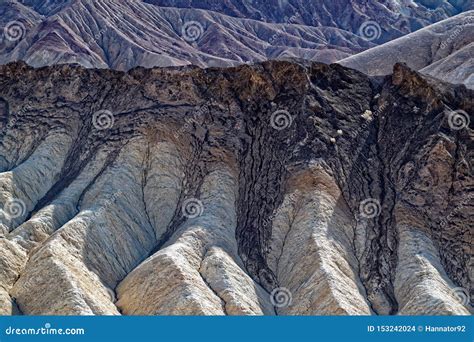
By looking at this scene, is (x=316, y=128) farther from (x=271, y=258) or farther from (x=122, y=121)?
(x=122, y=121)

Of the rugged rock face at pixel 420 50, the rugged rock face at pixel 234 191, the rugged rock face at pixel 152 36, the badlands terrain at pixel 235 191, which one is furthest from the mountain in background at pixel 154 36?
the badlands terrain at pixel 235 191

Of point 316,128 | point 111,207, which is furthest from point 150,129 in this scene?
point 316,128

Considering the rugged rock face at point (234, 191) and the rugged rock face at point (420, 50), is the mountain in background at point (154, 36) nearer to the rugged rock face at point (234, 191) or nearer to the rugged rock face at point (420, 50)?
the rugged rock face at point (420, 50)

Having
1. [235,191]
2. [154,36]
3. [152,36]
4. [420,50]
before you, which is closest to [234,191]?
Result: [235,191]

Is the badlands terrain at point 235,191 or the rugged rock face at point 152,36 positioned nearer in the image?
the badlands terrain at point 235,191

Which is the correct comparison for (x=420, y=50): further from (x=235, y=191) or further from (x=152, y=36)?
(x=152, y=36)

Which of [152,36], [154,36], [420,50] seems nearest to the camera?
[420,50]

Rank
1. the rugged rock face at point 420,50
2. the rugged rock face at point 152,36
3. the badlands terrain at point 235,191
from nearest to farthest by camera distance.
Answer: the badlands terrain at point 235,191 → the rugged rock face at point 420,50 → the rugged rock face at point 152,36

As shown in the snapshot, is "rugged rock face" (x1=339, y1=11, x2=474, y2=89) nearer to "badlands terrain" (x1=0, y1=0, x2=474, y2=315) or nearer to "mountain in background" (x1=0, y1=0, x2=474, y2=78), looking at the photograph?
"mountain in background" (x1=0, y1=0, x2=474, y2=78)
